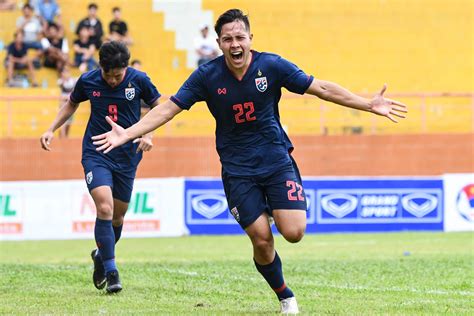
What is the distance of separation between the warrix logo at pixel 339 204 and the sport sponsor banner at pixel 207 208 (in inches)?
12.8

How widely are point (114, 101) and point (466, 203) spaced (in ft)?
41.4

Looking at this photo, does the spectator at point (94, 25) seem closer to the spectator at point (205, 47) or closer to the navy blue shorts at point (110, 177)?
the spectator at point (205, 47)

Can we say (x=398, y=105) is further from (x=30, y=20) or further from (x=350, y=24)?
(x=350, y=24)

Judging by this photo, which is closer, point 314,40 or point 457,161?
point 457,161

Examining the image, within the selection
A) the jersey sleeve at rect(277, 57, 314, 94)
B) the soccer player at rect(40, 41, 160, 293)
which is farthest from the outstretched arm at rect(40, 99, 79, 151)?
the jersey sleeve at rect(277, 57, 314, 94)

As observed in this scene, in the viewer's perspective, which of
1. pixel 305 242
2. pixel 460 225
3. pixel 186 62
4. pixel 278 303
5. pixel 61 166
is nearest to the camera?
pixel 278 303

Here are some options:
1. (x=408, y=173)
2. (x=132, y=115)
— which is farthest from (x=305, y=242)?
(x=132, y=115)

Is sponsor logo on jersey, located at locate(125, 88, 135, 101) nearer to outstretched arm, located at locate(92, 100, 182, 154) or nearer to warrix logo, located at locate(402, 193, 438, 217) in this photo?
outstretched arm, located at locate(92, 100, 182, 154)

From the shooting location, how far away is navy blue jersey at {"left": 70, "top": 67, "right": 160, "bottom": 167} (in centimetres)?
1003

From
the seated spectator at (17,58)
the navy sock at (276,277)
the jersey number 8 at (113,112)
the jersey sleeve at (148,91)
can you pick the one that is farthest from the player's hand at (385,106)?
the seated spectator at (17,58)

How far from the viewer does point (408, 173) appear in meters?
24.8

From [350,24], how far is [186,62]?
4.96 metres

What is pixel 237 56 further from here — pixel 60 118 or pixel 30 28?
pixel 30 28

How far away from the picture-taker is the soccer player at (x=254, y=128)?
785 centimetres
